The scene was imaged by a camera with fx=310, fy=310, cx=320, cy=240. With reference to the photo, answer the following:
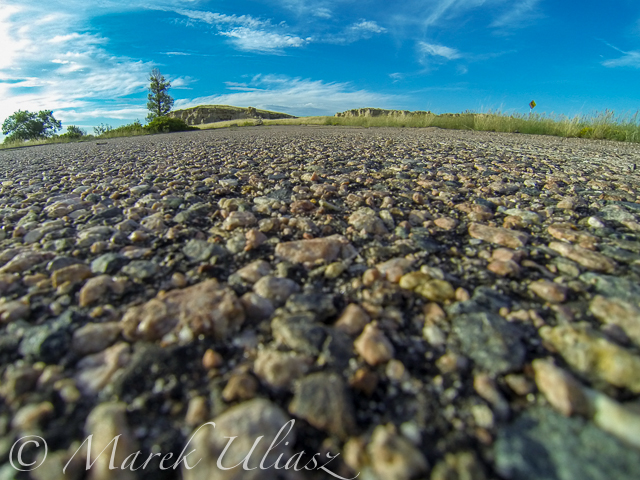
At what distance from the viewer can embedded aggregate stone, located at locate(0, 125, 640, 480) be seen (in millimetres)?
666

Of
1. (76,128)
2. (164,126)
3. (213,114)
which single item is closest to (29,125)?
(76,128)

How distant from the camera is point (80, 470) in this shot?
0.64 meters

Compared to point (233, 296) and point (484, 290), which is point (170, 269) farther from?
point (484, 290)

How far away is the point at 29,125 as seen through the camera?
3606 cm

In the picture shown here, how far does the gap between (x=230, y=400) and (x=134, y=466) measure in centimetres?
22

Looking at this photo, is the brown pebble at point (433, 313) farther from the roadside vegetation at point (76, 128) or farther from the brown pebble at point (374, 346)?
the roadside vegetation at point (76, 128)

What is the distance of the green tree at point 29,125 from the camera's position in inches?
1368

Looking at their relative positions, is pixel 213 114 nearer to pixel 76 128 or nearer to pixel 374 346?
pixel 76 128

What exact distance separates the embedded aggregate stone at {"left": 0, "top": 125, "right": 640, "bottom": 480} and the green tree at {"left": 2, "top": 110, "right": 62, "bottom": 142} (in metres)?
45.6

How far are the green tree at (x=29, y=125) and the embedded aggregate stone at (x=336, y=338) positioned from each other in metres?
45.6

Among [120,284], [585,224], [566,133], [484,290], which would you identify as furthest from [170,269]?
[566,133]

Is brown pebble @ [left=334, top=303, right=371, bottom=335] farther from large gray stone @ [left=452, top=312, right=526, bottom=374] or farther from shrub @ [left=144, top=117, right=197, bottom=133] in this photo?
shrub @ [left=144, top=117, right=197, bottom=133]

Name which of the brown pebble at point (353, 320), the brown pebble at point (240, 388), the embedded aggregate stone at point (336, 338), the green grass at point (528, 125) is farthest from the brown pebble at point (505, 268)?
the green grass at point (528, 125)

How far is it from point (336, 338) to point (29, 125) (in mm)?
50638
